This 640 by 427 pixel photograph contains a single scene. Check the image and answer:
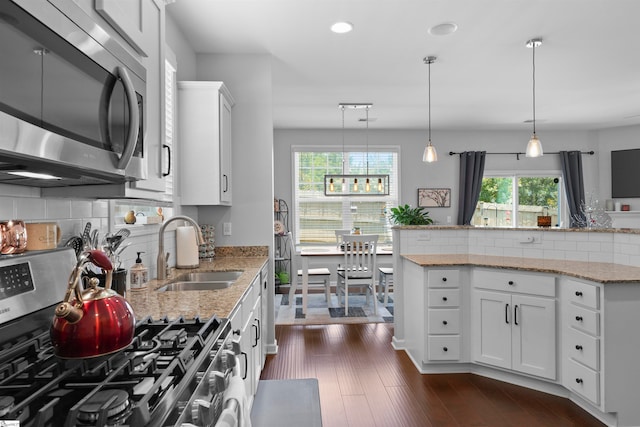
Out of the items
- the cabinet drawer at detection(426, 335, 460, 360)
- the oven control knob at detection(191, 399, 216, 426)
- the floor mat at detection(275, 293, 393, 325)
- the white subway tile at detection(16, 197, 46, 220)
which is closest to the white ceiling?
the white subway tile at detection(16, 197, 46, 220)

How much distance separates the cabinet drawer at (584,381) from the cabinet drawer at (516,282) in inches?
18.9

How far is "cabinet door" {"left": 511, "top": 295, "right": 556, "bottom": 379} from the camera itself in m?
2.67

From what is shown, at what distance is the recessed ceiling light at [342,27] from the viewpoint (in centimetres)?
297

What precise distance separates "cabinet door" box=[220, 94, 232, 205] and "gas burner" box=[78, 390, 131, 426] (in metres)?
2.37

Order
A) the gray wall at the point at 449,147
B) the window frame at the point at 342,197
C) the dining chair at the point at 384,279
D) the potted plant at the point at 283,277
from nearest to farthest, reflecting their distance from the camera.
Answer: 1. the dining chair at the point at 384,279
2. the potted plant at the point at 283,277
3. the window frame at the point at 342,197
4. the gray wall at the point at 449,147

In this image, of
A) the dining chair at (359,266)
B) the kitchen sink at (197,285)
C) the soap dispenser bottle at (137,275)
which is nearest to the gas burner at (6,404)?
the soap dispenser bottle at (137,275)

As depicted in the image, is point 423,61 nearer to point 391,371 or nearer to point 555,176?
point 391,371

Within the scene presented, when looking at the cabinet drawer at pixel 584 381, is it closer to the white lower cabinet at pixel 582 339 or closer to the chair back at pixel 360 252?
the white lower cabinet at pixel 582 339

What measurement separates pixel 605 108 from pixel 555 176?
172 centimetres

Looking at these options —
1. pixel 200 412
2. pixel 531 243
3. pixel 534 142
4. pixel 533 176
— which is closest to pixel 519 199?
pixel 533 176

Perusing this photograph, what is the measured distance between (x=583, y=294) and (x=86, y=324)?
273cm

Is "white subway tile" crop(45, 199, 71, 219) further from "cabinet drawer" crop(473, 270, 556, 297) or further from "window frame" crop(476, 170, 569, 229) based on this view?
"window frame" crop(476, 170, 569, 229)

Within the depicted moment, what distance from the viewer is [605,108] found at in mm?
5508

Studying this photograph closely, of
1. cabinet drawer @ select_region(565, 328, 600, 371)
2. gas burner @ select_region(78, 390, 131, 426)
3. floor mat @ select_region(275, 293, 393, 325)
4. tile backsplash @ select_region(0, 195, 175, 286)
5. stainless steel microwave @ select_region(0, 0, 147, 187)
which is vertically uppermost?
stainless steel microwave @ select_region(0, 0, 147, 187)
